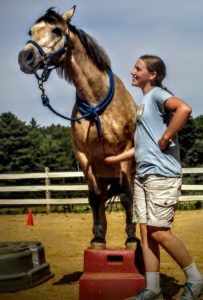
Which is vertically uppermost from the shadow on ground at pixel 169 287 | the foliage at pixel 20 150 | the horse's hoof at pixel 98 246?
the foliage at pixel 20 150

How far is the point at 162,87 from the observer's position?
3314mm

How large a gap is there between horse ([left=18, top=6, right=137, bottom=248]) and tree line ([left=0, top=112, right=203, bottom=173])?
32.6 metres

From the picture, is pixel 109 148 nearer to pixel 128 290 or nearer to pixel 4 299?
pixel 128 290

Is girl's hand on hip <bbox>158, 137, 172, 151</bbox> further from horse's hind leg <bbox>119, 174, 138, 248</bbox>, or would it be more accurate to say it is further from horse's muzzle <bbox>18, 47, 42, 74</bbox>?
horse's muzzle <bbox>18, 47, 42, 74</bbox>

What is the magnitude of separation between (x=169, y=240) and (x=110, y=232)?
5607 mm

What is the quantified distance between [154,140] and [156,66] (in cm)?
55

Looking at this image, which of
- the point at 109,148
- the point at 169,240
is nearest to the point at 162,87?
the point at 109,148

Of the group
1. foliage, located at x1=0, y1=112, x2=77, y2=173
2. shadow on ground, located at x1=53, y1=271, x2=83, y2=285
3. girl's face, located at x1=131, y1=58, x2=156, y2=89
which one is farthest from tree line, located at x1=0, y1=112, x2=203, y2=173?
girl's face, located at x1=131, y1=58, x2=156, y2=89

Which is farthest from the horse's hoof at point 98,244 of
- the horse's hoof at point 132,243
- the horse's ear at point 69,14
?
the horse's ear at point 69,14

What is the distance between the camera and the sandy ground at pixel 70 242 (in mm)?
4027

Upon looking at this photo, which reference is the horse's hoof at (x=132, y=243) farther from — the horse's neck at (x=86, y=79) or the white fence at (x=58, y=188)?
the white fence at (x=58, y=188)

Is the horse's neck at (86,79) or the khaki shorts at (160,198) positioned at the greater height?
the horse's neck at (86,79)

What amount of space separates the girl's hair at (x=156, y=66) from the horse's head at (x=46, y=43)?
2.80 feet

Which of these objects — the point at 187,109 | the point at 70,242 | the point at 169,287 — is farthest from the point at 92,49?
the point at 70,242
